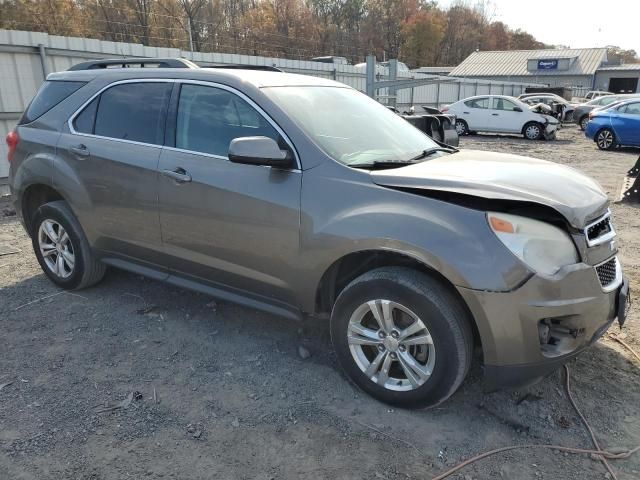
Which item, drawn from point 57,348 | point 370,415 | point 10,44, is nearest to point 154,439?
point 370,415

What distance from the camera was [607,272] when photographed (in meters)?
2.82

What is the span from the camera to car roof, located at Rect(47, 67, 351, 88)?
3430 millimetres

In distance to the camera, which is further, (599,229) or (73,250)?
(73,250)

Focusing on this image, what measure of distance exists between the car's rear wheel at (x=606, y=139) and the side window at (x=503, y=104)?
3.95 meters

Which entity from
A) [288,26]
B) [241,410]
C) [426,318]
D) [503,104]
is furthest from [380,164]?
[288,26]

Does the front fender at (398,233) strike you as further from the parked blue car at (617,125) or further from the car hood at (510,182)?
the parked blue car at (617,125)

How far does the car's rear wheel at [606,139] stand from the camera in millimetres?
16047

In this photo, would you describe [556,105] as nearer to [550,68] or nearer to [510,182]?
[510,182]

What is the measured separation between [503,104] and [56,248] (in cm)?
1867

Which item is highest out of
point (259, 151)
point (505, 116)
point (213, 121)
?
point (213, 121)

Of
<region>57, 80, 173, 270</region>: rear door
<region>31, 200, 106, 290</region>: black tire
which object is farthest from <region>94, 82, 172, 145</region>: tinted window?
<region>31, 200, 106, 290</region>: black tire

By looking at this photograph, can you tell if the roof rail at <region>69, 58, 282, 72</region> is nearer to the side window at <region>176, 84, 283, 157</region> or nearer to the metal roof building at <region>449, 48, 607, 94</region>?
the side window at <region>176, 84, 283, 157</region>

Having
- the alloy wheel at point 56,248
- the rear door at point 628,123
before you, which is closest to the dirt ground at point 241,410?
the alloy wheel at point 56,248

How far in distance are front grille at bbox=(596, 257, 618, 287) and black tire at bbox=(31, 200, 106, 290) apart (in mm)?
3702
